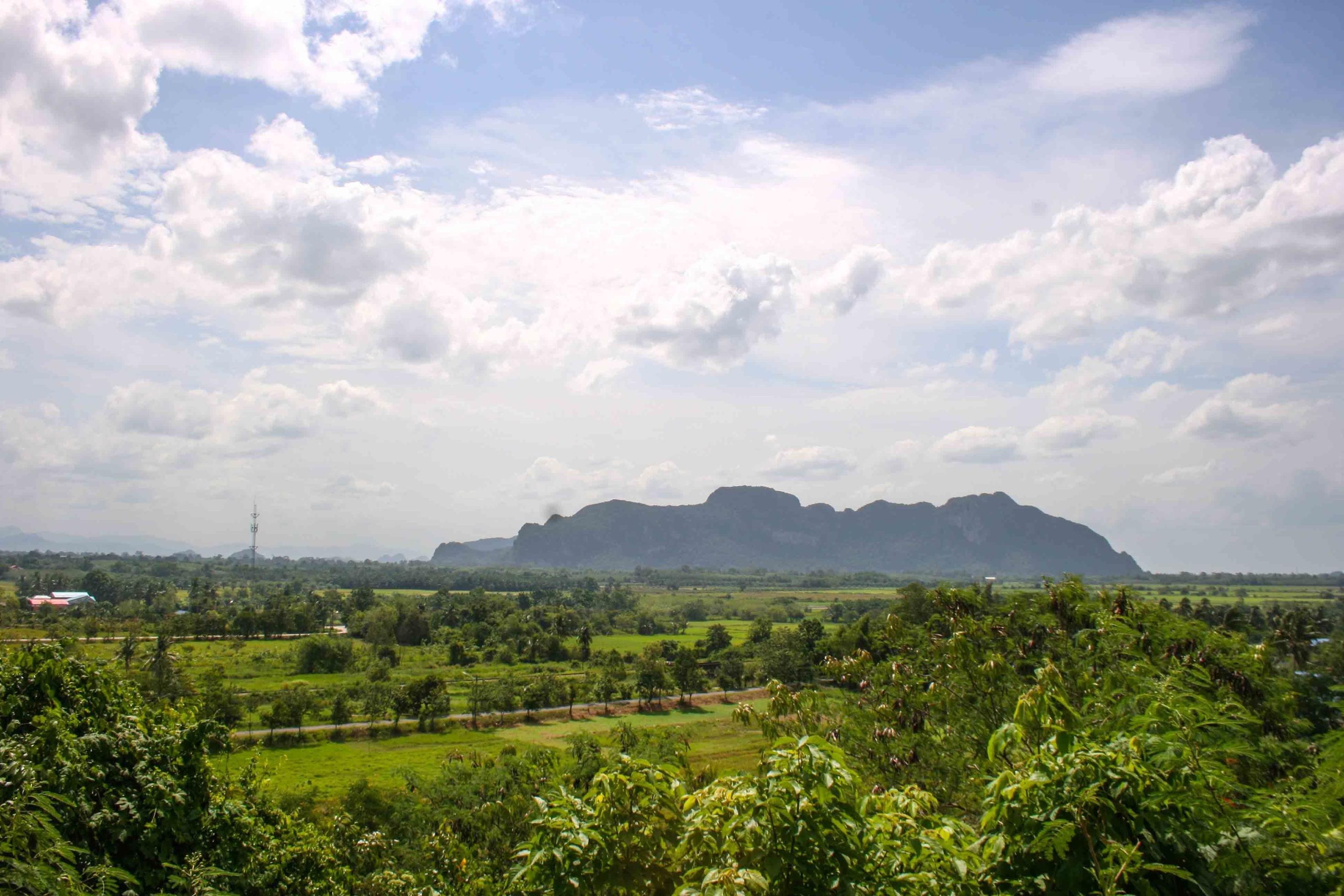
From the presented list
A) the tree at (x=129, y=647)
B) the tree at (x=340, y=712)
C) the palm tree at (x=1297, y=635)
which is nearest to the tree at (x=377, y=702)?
the tree at (x=340, y=712)

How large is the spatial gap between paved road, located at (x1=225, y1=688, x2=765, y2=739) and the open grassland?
5.04 feet

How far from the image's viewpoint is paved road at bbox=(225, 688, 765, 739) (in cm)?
4712

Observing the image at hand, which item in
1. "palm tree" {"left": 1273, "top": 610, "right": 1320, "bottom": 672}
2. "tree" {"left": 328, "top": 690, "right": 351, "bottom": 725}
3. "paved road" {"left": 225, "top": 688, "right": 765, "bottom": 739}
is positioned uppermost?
"palm tree" {"left": 1273, "top": 610, "right": 1320, "bottom": 672}

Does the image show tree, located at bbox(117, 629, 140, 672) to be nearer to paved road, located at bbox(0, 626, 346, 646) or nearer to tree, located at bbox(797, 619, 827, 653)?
paved road, located at bbox(0, 626, 346, 646)

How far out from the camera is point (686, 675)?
6469 centimetres

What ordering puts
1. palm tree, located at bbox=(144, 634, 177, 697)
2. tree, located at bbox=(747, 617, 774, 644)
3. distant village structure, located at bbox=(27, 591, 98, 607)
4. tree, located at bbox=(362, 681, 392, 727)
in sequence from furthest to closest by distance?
1. distant village structure, located at bbox=(27, 591, 98, 607)
2. tree, located at bbox=(747, 617, 774, 644)
3. tree, located at bbox=(362, 681, 392, 727)
4. palm tree, located at bbox=(144, 634, 177, 697)

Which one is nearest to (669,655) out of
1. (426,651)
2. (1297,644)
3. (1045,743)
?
(426,651)

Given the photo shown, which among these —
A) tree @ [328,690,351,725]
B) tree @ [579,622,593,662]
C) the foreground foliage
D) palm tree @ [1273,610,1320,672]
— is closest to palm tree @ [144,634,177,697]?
tree @ [328,690,351,725]

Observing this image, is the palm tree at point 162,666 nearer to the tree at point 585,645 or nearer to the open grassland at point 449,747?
the open grassland at point 449,747

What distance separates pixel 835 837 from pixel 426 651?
86.6 metres

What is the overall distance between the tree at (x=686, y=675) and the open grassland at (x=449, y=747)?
4801 millimetres

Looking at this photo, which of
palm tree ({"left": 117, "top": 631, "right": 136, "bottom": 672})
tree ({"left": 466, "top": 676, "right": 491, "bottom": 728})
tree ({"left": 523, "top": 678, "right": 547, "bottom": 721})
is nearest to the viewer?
palm tree ({"left": 117, "top": 631, "right": 136, "bottom": 672})

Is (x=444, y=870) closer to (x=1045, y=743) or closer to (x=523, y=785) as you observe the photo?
(x=1045, y=743)

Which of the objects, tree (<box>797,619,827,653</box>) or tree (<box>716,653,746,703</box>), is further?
tree (<box>716,653,746,703</box>)
